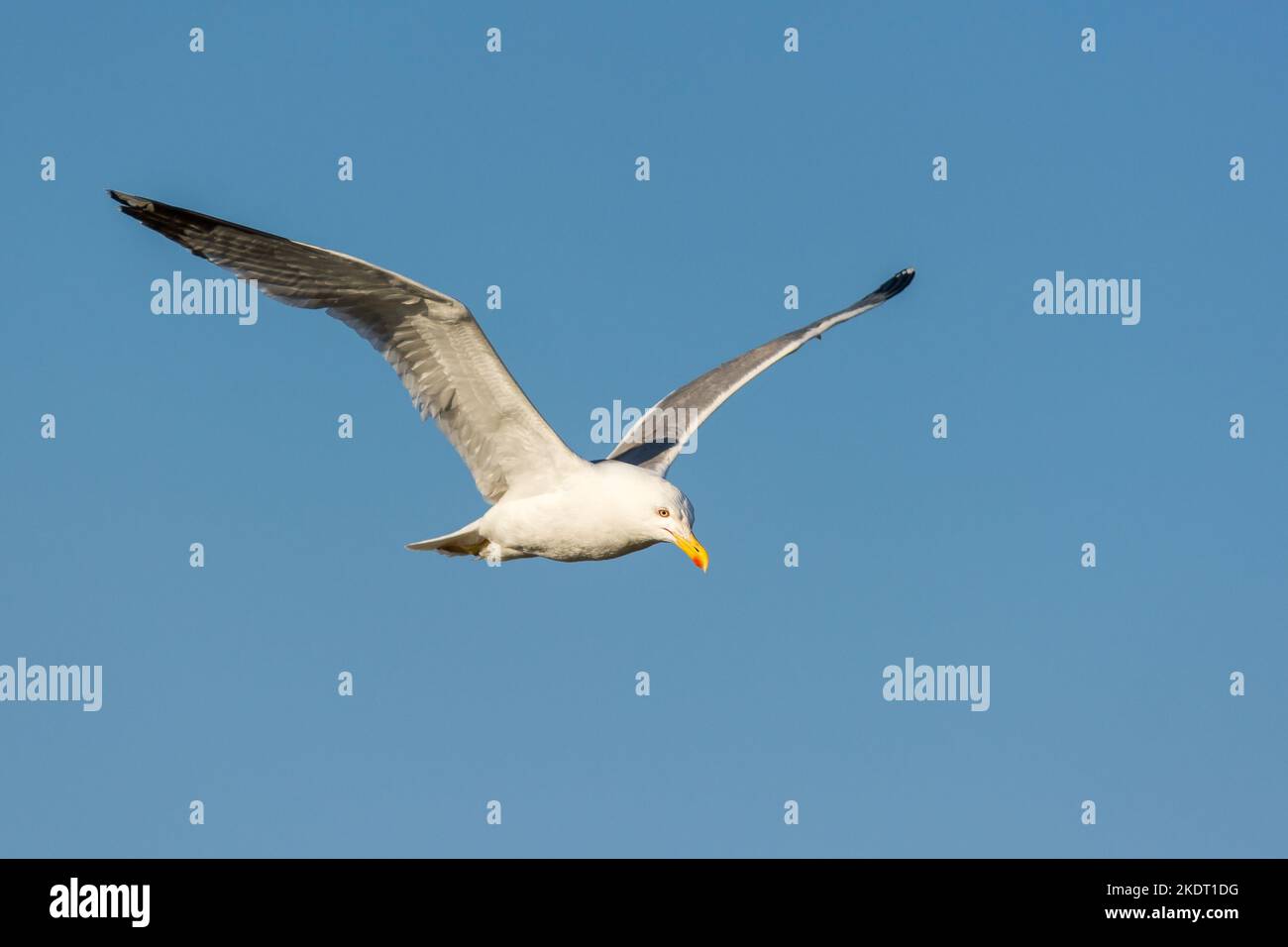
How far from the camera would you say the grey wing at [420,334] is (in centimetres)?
1141

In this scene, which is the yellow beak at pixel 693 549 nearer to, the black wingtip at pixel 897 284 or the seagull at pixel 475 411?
the seagull at pixel 475 411

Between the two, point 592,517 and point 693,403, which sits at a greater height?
point 693,403

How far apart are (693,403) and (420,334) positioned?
3.41 meters

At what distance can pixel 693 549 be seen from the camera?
39.0 ft

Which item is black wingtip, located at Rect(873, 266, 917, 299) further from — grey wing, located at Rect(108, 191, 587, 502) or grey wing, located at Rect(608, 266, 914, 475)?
grey wing, located at Rect(108, 191, 587, 502)

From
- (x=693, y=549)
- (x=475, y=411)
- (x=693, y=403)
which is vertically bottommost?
(x=693, y=549)

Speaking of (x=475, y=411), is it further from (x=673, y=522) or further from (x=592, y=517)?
(x=673, y=522)

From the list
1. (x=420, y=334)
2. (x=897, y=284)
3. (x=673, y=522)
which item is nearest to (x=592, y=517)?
(x=673, y=522)

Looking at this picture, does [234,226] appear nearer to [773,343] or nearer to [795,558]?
[773,343]

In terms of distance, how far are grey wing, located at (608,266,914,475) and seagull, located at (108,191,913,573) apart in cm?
63

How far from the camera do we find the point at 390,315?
11938mm

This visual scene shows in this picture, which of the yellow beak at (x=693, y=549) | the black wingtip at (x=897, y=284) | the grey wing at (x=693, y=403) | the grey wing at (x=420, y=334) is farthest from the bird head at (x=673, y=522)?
the black wingtip at (x=897, y=284)
